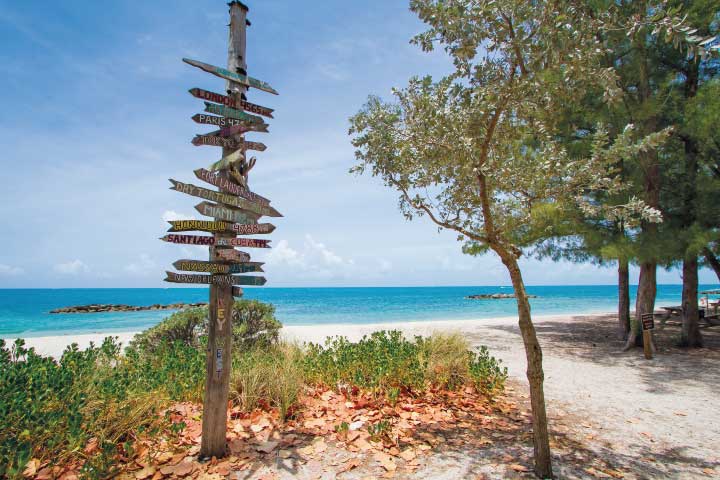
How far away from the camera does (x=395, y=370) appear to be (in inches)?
227

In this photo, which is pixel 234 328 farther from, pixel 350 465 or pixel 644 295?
pixel 644 295

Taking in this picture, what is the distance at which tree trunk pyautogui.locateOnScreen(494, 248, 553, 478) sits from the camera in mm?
3615

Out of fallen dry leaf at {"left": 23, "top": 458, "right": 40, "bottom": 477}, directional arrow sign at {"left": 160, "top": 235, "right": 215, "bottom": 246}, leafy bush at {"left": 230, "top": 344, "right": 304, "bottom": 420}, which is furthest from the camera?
leafy bush at {"left": 230, "top": 344, "right": 304, "bottom": 420}

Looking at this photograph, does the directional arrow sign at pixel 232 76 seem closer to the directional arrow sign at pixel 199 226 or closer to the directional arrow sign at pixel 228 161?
the directional arrow sign at pixel 228 161

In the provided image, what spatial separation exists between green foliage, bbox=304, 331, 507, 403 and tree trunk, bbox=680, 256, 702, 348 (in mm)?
7966

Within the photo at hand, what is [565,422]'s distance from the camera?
5012mm

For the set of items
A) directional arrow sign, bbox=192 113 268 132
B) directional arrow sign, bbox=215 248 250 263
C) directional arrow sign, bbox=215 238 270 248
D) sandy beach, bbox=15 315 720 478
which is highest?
directional arrow sign, bbox=192 113 268 132

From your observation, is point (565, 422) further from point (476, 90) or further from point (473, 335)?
point (473, 335)

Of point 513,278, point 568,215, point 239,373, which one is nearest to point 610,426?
point 513,278

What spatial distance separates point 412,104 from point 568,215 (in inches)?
302

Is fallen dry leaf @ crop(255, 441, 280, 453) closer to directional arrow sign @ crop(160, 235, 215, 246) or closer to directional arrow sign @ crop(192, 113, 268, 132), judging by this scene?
directional arrow sign @ crop(160, 235, 215, 246)

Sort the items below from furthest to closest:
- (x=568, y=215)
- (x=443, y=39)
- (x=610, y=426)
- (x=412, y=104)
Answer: (x=568, y=215) → (x=610, y=426) → (x=412, y=104) → (x=443, y=39)

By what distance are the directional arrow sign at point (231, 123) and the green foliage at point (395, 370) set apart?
3.44 meters

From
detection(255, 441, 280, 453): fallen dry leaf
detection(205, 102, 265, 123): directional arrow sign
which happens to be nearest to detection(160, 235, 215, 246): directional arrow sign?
detection(205, 102, 265, 123): directional arrow sign
